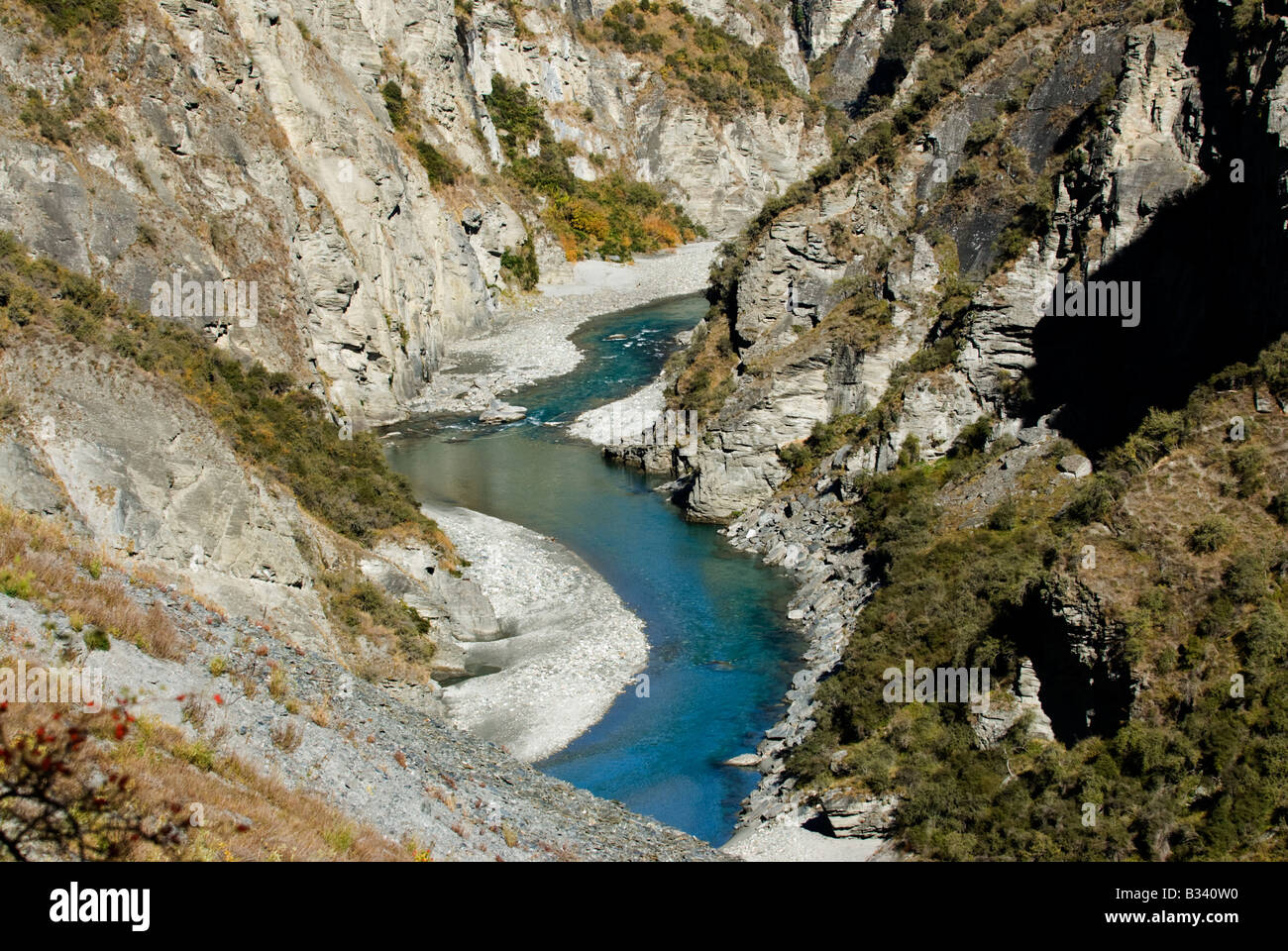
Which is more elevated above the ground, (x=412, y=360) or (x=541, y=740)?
(x=412, y=360)

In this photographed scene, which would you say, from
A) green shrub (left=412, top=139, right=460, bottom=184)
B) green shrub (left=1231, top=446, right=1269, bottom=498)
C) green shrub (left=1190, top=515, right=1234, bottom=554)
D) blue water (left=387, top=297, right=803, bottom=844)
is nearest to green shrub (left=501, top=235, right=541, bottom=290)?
green shrub (left=412, top=139, right=460, bottom=184)

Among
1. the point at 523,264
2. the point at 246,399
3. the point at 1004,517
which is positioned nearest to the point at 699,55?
the point at 523,264

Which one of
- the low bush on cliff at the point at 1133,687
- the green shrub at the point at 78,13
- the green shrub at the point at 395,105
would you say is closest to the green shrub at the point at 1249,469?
the low bush on cliff at the point at 1133,687

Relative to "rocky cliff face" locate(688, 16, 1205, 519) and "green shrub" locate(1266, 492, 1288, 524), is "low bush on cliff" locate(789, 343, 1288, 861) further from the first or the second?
"rocky cliff face" locate(688, 16, 1205, 519)

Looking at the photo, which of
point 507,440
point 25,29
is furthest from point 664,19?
point 25,29

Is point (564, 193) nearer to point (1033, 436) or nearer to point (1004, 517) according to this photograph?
point (1033, 436)

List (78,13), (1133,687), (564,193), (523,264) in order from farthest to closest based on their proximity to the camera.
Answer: (564,193) → (523,264) → (78,13) → (1133,687)
